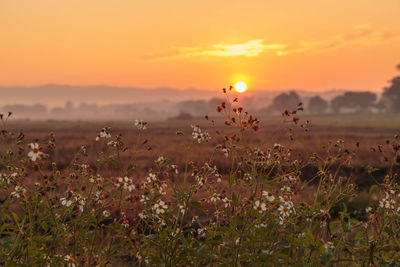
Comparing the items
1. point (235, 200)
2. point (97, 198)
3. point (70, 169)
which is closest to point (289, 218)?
point (235, 200)

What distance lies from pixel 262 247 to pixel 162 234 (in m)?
1.06

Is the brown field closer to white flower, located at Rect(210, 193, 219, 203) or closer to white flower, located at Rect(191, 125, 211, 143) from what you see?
white flower, located at Rect(191, 125, 211, 143)

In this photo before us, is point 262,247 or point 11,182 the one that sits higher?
point 11,182

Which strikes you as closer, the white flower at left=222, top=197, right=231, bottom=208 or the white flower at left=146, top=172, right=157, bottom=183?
the white flower at left=222, top=197, right=231, bottom=208

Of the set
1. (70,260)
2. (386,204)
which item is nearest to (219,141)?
(386,204)

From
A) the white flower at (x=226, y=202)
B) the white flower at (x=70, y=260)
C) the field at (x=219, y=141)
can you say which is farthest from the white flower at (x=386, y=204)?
the white flower at (x=70, y=260)

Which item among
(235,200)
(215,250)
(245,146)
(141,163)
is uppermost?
(245,146)

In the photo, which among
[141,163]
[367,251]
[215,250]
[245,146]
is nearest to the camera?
[367,251]

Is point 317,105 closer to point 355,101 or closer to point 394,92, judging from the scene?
point 355,101

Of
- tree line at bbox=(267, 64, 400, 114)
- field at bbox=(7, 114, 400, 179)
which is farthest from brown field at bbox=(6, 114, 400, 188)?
tree line at bbox=(267, 64, 400, 114)

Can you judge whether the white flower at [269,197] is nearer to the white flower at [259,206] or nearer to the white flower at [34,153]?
the white flower at [259,206]

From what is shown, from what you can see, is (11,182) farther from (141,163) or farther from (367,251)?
(141,163)

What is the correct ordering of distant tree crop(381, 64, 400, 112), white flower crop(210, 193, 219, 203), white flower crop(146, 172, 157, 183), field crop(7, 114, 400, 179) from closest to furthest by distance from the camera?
white flower crop(210, 193, 219, 203) < white flower crop(146, 172, 157, 183) < field crop(7, 114, 400, 179) < distant tree crop(381, 64, 400, 112)

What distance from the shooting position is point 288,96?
646 feet
